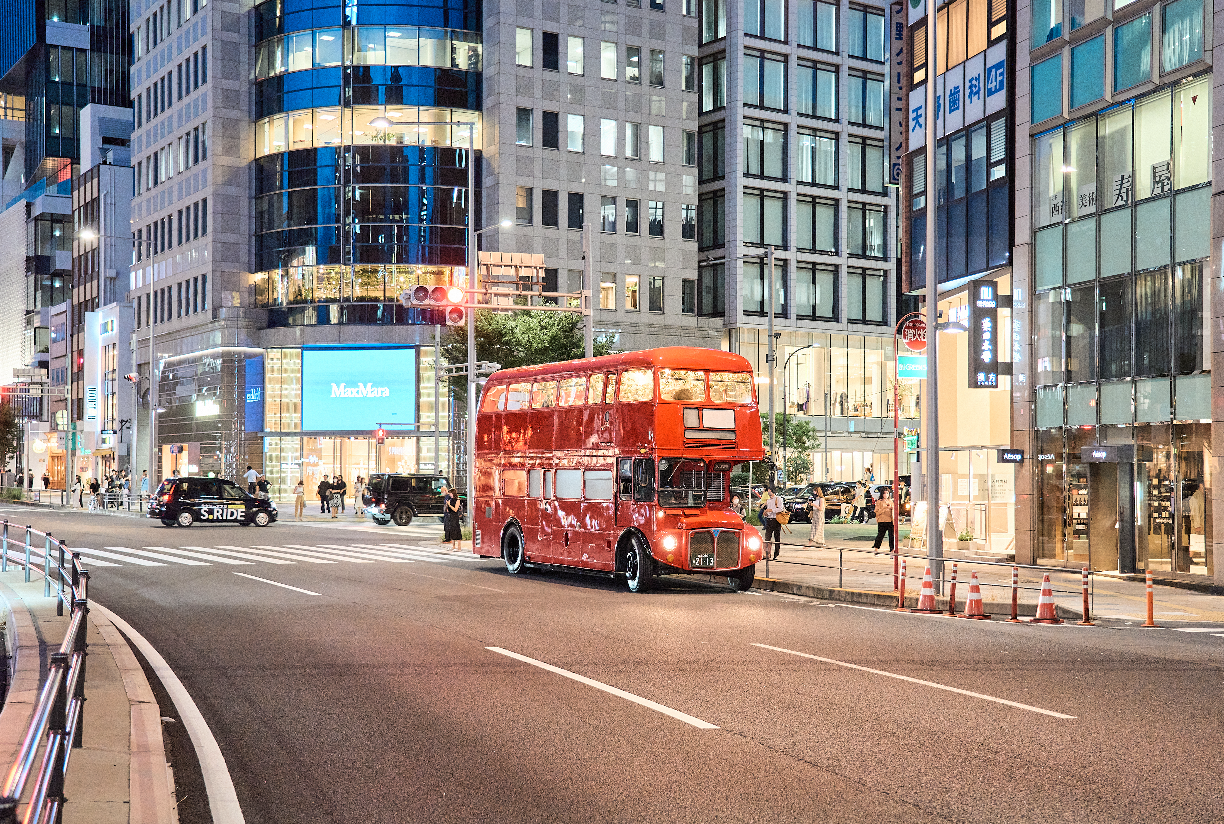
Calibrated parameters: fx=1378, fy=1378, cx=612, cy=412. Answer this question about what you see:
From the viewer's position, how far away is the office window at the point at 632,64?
79.8 meters

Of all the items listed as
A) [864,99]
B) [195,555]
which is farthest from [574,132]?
[195,555]

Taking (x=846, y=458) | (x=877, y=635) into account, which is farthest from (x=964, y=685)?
(x=846, y=458)

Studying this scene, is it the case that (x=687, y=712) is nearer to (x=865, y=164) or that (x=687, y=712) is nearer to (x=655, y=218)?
(x=655, y=218)

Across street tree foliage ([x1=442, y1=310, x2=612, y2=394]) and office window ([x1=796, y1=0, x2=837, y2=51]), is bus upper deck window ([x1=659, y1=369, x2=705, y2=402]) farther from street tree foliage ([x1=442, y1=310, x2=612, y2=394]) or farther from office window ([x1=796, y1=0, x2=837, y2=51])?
office window ([x1=796, y1=0, x2=837, y2=51])

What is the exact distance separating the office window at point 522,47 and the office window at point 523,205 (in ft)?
23.2

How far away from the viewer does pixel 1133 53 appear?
2822 cm

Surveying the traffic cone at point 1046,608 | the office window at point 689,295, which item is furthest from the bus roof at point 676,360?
the office window at point 689,295

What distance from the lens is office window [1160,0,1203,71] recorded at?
26.2 m

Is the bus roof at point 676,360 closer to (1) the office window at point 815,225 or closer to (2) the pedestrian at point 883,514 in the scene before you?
(2) the pedestrian at point 883,514

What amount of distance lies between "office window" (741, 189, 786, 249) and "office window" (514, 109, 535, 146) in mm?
14345

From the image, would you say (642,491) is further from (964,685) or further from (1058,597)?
(964,685)

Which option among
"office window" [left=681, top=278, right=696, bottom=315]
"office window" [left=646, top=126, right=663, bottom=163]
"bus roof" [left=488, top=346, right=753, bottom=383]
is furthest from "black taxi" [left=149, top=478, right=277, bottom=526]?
"office window" [left=646, top=126, right=663, bottom=163]

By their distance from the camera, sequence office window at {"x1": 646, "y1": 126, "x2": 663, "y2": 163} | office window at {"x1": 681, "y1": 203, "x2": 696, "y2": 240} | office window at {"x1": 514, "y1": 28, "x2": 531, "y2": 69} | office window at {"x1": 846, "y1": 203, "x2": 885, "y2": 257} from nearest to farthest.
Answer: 1. office window at {"x1": 514, "y1": 28, "x2": 531, "y2": 69}
2. office window at {"x1": 646, "y1": 126, "x2": 663, "y2": 163}
3. office window at {"x1": 681, "y1": 203, "x2": 696, "y2": 240}
4. office window at {"x1": 846, "y1": 203, "x2": 885, "y2": 257}

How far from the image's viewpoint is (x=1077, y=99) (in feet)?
98.4
